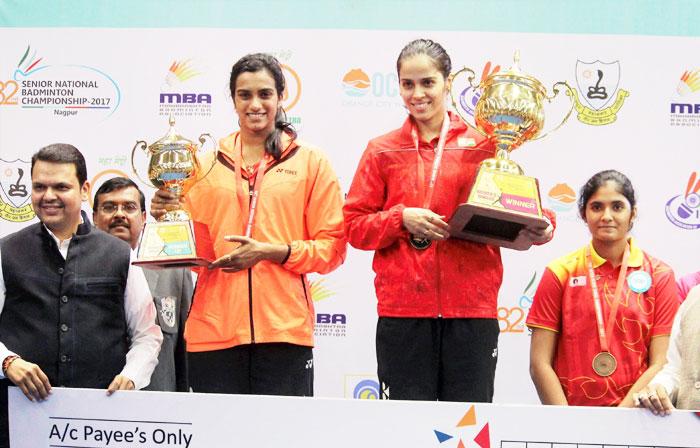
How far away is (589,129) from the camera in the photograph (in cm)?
425

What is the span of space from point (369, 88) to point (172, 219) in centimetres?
174

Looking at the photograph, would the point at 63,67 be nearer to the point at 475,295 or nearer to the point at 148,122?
the point at 148,122

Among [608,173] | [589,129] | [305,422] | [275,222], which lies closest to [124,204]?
[275,222]

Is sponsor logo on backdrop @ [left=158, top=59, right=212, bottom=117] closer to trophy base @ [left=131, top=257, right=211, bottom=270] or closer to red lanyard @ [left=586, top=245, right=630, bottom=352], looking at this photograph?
trophy base @ [left=131, top=257, right=211, bottom=270]

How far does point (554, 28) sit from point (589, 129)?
528 mm

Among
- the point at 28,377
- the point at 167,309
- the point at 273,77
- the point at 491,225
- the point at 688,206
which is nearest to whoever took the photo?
the point at 28,377

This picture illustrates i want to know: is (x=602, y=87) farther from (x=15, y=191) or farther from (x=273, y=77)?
(x=15, y=191)

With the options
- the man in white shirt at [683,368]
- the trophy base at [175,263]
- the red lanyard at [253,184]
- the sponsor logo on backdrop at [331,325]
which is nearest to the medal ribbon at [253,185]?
the red lanyard at [253,184]

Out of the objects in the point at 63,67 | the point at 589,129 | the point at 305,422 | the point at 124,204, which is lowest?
the point at 305,422

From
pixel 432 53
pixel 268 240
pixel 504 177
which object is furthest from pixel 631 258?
pixel 268 240

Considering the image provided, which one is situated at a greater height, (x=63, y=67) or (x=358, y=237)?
(x=63, y=67)

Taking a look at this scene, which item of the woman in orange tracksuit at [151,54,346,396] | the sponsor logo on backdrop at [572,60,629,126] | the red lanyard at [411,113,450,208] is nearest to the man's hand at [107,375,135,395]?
the woman in orange tracksuit at [151,54,346,396]

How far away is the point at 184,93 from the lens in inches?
170

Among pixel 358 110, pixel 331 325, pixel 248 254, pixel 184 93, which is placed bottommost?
pixel 331 325
